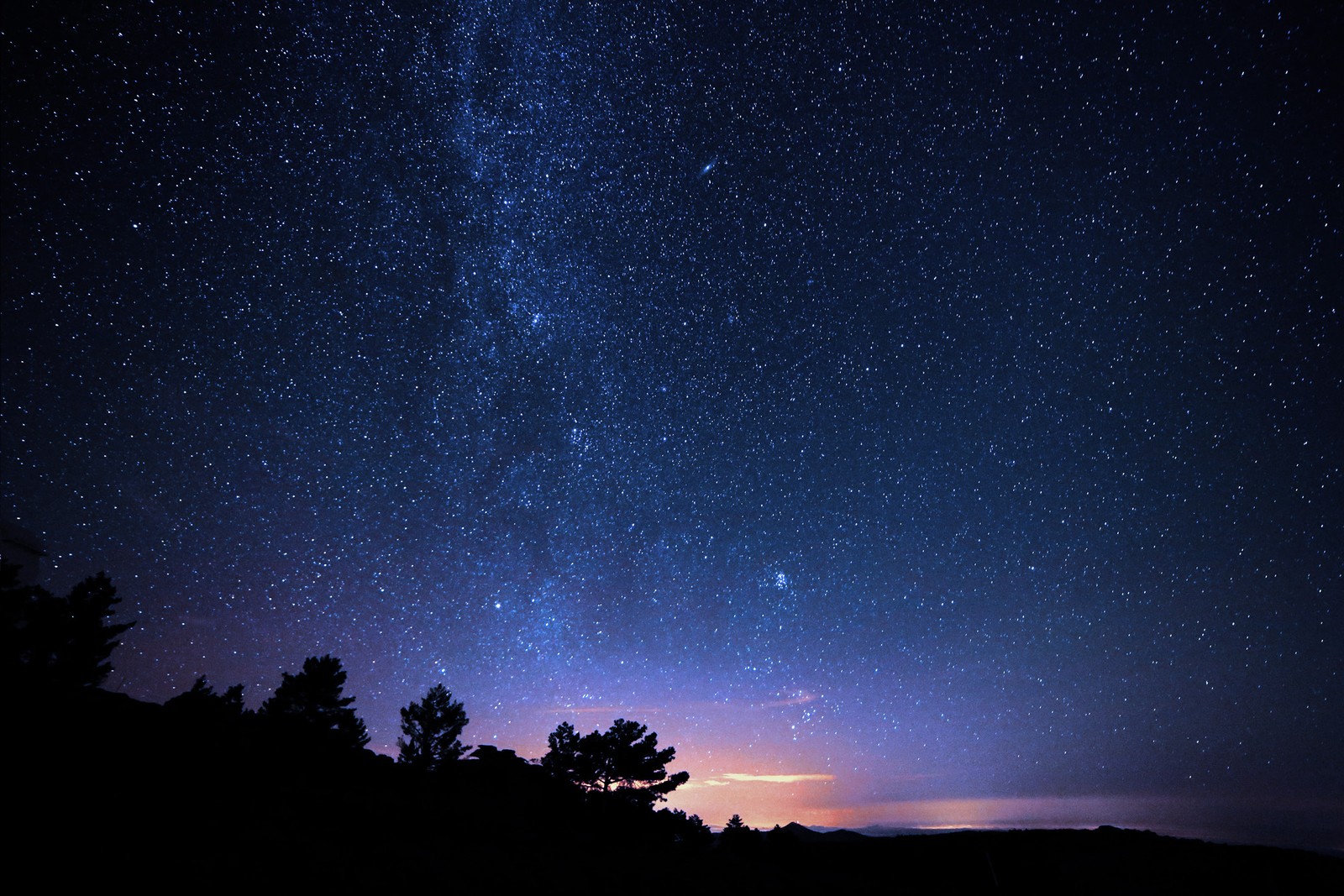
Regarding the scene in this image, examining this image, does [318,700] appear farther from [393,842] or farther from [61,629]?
[393,842]

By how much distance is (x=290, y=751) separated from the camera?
62.6ft

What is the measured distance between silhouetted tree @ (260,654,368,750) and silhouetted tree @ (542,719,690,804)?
10.4 meters

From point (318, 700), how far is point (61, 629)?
10943mm

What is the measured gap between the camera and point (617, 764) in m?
31.1

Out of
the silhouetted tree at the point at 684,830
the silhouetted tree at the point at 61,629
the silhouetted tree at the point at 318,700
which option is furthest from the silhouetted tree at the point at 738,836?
the silhouetted tree at the point at 61,629

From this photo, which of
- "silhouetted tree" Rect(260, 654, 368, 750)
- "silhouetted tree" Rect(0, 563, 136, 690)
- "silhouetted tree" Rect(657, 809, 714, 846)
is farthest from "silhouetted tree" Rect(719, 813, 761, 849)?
"silhouetted tree" Rect(0, 563, 136, 690)

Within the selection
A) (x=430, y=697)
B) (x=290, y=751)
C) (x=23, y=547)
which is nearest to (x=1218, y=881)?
(x=290, y=751)

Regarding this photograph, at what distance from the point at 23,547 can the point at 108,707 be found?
4371 cm

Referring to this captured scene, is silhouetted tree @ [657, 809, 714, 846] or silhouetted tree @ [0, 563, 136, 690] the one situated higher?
silhouetted tree @ [0, 563, 136, 690]

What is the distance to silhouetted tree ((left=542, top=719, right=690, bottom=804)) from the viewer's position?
30781 mm

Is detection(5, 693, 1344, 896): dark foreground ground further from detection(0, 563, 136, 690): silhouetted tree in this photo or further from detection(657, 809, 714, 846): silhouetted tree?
detection(0, 563, 136, 690): silhouetted tree

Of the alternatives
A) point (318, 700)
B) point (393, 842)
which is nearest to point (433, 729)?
point (318, 700)

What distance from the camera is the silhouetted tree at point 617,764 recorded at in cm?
3078

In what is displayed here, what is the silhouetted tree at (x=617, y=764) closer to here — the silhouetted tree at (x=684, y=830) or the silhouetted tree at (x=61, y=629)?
the silhouetted tree at (x=684, y=830)
